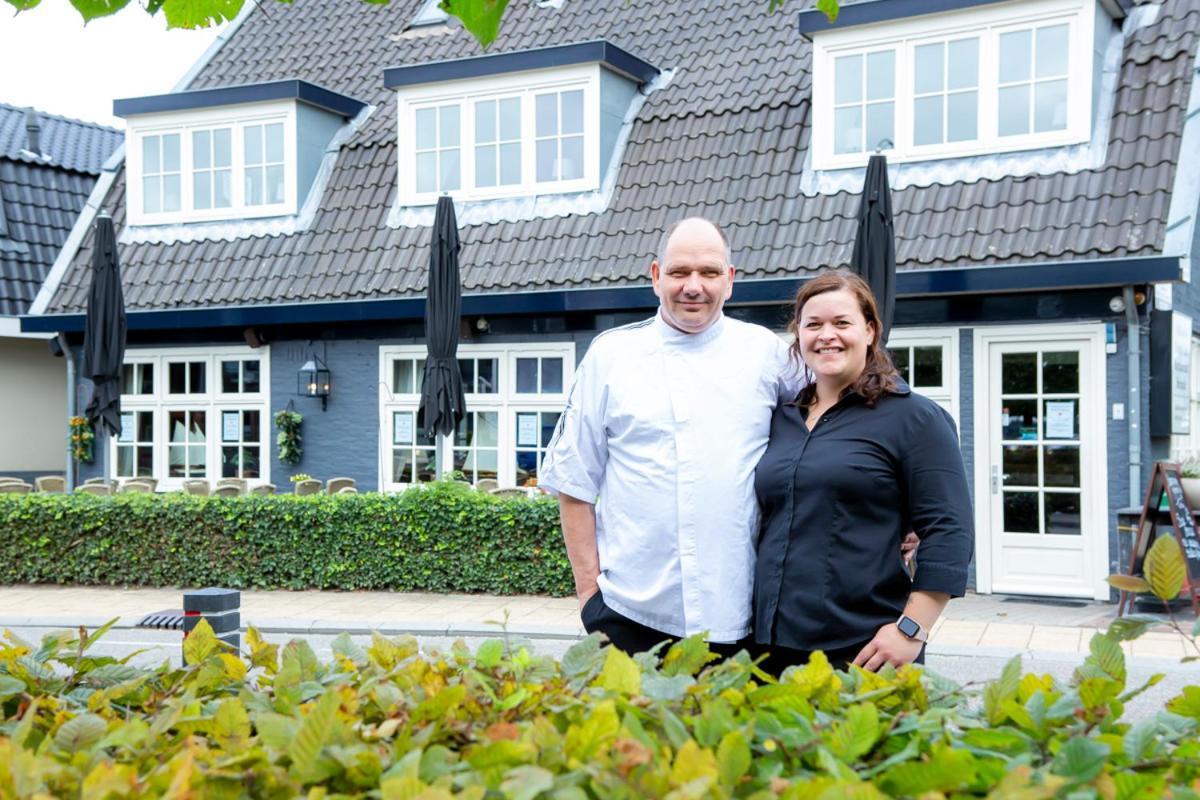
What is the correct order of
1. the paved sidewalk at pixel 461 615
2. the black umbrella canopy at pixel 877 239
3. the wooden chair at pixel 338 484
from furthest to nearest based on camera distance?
the wooden chair at pixel 338 484 → the black umbrella canopy at pixel 877 239 → the paved sidewalk at pixel 461 615

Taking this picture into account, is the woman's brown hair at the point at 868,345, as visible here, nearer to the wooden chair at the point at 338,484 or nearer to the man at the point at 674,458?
the man at the point at 674,458

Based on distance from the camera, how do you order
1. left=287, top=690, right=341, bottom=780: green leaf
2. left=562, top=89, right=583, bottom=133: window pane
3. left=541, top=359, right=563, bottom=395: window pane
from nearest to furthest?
1. left=287, top=690, right=341, bottom=780: green leaf
2. left=541, top=359, right=563, bottom=395: window pane
3. left=562, top=89, right=583, bottom=133: window pane

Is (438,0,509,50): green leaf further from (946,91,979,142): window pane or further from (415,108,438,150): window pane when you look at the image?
(415,108,438,150): window pane

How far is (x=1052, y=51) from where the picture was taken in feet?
38.2

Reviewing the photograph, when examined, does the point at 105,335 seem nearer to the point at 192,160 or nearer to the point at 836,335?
the point at 192,160

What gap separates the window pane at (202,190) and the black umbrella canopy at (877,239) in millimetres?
8902

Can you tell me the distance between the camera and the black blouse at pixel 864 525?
10.2 feet

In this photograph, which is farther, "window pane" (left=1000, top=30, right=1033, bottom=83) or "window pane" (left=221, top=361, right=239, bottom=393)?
"window pane" (left=221, top=361, right=239, bottom=393)

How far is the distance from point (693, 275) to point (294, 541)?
8.80 meters

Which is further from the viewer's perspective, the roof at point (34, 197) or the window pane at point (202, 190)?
the roof at point (34, 197)

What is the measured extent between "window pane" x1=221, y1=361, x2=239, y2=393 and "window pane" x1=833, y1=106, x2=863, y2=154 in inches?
296

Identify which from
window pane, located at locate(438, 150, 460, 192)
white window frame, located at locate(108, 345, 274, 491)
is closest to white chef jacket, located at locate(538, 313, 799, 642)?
window pane, located at locate(438, 150, 460, 192)

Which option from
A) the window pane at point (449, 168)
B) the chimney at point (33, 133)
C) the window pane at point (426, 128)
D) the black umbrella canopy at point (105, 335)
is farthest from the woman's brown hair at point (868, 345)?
the chimney at point (33, 133)

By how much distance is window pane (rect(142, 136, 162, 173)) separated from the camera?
16.2m
